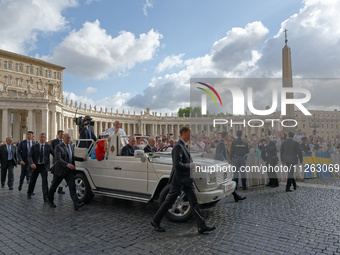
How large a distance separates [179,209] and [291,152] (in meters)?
6.22

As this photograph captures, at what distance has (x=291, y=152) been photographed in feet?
33.8

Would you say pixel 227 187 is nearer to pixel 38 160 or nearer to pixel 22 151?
pixel 38 160

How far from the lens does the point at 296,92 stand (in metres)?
10.8

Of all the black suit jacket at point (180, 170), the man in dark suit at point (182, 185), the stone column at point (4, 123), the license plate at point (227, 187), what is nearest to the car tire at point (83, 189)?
the man in dark suit at point (182, 185)

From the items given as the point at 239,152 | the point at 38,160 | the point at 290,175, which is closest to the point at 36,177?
the point at 38,160

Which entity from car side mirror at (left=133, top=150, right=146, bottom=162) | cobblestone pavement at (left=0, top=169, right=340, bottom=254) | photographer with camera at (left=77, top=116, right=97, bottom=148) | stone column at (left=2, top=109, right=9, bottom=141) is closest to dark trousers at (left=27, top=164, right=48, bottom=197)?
cobblestone pavement at (left=0, top=169, right=340, bottom=254)

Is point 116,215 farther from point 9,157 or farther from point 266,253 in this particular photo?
point 9,157

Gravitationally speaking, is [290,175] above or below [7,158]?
below

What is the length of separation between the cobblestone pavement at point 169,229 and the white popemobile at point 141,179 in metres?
0.50

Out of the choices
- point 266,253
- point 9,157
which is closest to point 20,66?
point 9,157

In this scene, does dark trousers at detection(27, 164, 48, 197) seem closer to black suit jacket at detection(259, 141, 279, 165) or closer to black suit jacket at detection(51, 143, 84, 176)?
black suit jacket at detection(51, 143, 84, 176)

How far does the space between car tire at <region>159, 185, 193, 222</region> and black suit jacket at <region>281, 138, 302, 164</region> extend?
600cm

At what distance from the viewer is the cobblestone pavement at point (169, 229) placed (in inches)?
186

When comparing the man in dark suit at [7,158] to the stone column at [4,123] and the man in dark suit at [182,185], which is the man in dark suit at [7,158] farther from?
the stone column at [4,123]
